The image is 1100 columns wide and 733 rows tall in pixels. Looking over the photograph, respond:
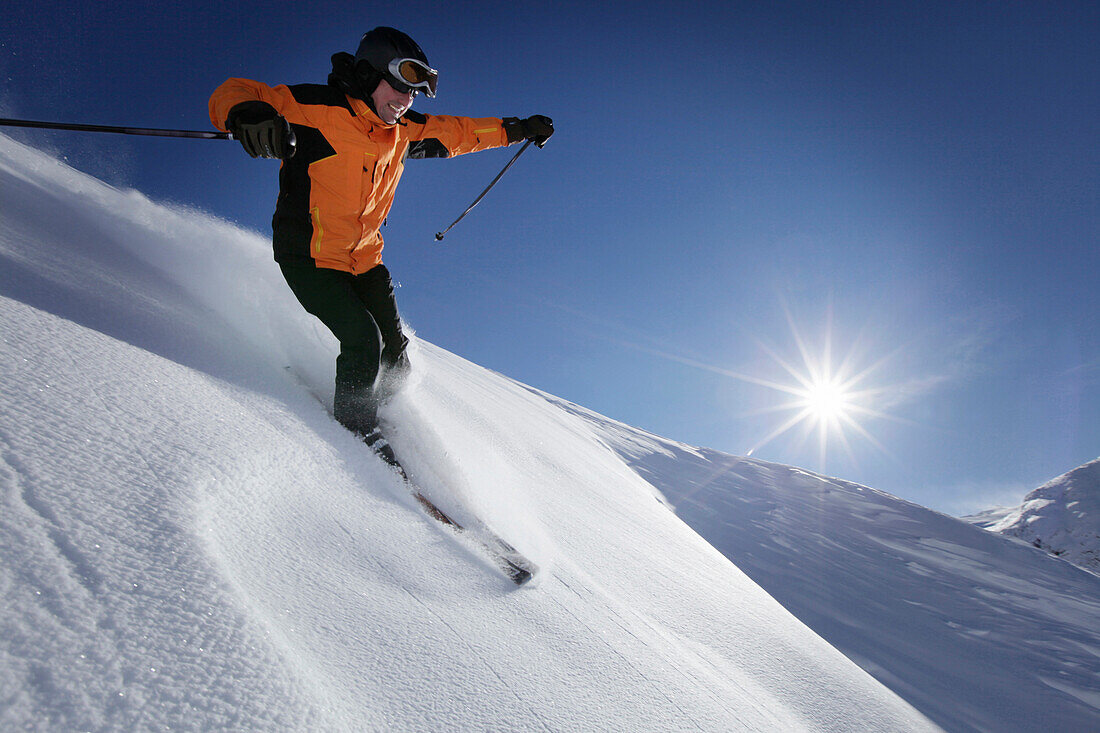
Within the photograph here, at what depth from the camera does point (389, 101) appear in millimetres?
2633

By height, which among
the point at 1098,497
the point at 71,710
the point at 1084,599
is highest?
the point at 1098,497

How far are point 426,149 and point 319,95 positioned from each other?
843 mm

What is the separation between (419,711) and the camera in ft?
3.44

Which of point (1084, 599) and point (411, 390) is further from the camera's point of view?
point (1084, 599)

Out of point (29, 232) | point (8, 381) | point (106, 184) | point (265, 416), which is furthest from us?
point (106, 184)

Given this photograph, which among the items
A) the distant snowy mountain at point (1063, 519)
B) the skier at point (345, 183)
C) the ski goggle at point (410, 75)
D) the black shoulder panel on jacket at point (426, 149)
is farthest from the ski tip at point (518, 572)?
the distant snowy mountain at point (1063, 519)

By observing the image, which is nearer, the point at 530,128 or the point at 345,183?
the point at 345,183

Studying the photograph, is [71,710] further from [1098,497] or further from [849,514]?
[1098,497]

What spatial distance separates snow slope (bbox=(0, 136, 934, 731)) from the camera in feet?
2.63

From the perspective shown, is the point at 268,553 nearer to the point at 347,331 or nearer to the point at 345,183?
the point at 347,331

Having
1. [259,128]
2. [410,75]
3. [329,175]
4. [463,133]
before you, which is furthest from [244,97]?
[463,133]

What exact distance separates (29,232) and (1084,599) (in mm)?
20412

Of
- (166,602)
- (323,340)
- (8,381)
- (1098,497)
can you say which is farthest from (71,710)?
(1098,497)

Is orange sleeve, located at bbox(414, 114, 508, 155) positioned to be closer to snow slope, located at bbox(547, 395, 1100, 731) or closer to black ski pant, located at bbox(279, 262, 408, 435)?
black ski pant, located at bbox(279, 262, 408, 435)
